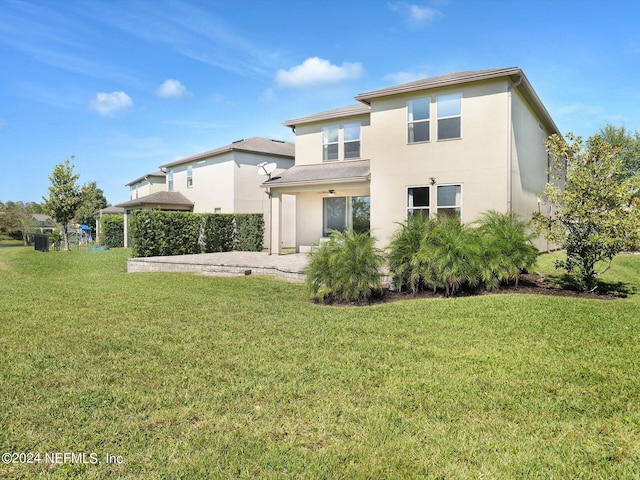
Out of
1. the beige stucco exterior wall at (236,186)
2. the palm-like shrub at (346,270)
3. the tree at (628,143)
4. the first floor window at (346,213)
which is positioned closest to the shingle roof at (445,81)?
the first floor window at (346,213)

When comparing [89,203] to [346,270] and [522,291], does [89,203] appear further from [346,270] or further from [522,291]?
[522,291]

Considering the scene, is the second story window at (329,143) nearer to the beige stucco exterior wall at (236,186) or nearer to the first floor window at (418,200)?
the beige stucco exterior wall at (236,186)

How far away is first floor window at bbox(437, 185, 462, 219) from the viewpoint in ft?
40.8

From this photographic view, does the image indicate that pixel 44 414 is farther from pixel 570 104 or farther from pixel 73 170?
pixel 73 170

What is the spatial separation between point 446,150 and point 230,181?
1346cm

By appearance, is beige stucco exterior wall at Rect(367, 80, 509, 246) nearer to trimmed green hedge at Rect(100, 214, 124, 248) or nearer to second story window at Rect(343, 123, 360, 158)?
second story window at Rect(343, 123, 360, 158)

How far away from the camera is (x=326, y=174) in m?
15.8

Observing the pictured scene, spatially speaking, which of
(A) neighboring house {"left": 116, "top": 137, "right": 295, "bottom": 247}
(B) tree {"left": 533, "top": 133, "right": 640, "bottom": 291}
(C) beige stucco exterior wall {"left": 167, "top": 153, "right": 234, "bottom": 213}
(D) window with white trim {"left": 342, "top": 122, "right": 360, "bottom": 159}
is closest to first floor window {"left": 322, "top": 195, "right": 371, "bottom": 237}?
(D) window with white trim {"left": 342, "top": 122, "right": 360, "bottom": 159}

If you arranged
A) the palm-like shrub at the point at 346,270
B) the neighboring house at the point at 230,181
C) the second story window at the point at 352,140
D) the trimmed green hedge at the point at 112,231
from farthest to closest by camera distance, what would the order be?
the trimmed green hedge at the point at 112,231
the neighboring house at the point at 230,181
the second story window at the point at 352,140
the palm-like shrub at the point at 346,270

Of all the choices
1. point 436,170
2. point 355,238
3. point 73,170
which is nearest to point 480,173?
point 436,170

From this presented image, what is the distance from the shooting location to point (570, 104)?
1698cm

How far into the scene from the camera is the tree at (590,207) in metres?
7.96

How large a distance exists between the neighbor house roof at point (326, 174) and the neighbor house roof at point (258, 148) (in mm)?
5712

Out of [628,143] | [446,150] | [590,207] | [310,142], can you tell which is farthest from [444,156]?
[628,143]
